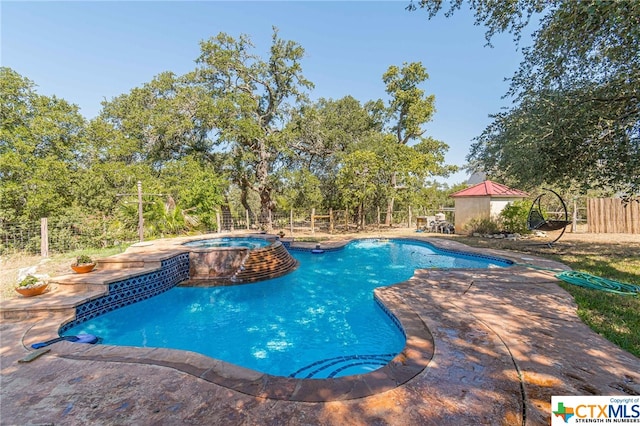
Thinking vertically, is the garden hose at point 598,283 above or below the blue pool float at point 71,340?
above

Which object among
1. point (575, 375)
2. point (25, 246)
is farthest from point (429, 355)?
point (25, 246)

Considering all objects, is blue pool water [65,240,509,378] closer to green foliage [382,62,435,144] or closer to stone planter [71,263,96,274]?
stone planter [71,263,96,274]

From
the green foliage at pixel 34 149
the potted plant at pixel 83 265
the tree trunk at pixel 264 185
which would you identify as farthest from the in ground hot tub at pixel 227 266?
the tree trunk at pixel 264 185

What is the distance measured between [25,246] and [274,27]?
56.2 feet

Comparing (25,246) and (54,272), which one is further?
(25,246)

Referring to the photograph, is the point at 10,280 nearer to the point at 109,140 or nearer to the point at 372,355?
the point at 372,355

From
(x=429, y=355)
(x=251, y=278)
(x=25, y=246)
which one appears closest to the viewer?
(x=429, y=355)

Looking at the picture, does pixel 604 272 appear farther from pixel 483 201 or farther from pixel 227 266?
pixel 227 266

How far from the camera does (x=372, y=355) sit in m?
4.31

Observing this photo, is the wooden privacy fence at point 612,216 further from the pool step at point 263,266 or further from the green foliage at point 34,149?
the green foliage at point 34,149

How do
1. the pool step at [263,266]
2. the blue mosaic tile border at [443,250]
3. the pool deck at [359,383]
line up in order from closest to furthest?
the pool deck at [359,383] → the pool step at [263,266] → the blue mosaic tile border at [443,250]

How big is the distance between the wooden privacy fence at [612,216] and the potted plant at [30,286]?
22.1 m

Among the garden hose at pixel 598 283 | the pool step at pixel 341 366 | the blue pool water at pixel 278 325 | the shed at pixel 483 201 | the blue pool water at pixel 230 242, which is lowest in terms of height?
the pool step at pixel 341 366

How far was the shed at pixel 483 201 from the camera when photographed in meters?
14.9
